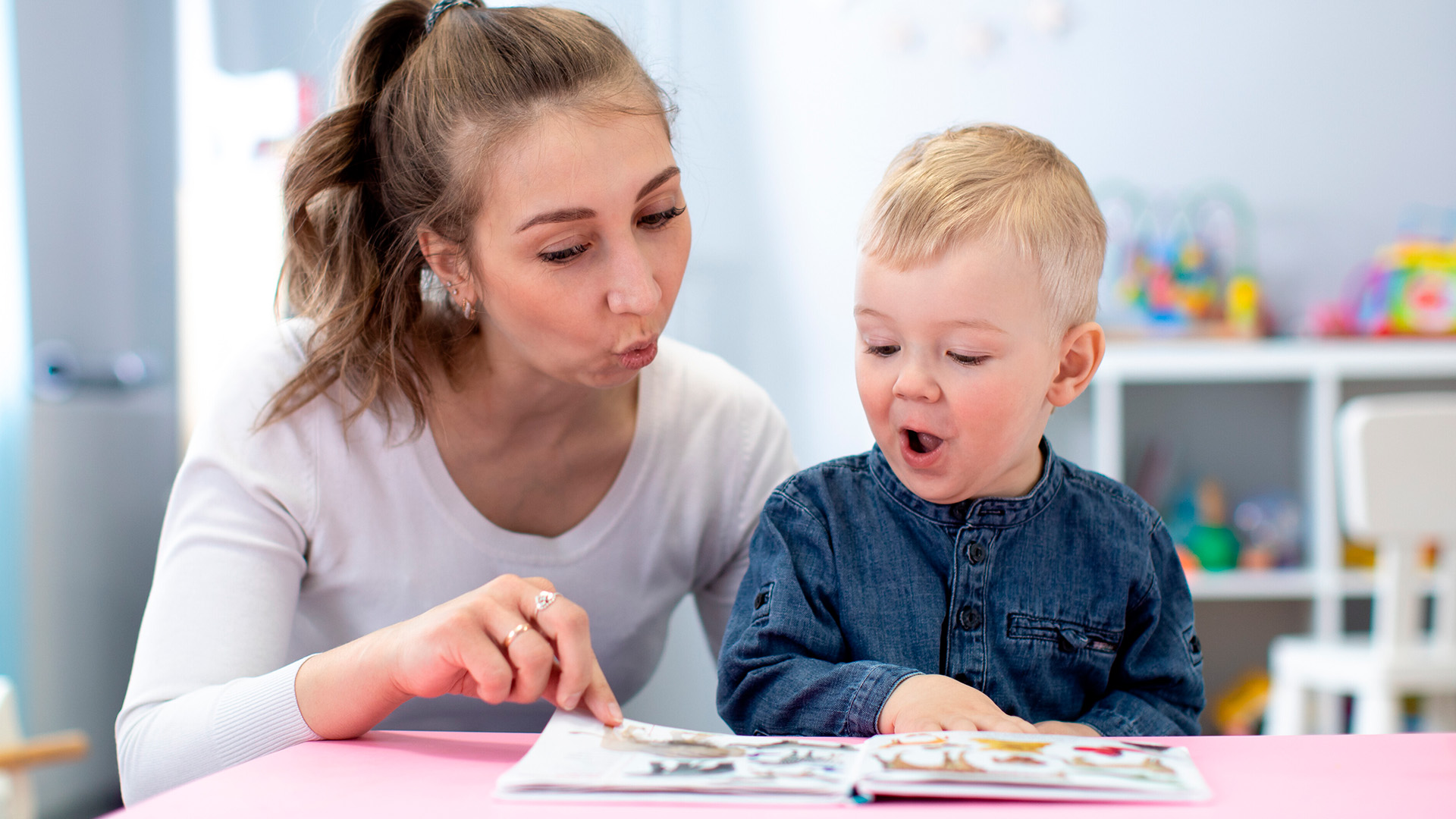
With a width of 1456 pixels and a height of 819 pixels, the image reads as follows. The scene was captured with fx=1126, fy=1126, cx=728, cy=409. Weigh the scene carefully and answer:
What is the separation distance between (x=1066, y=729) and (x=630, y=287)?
48cm

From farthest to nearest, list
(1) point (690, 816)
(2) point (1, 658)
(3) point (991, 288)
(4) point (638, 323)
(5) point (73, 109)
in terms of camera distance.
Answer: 1. (5) point (73, 109)
2. (2) point (1, 658)
3. (4) point (638, 323)
4. (3) point (991, 288)
5. (1) point (690, 816)

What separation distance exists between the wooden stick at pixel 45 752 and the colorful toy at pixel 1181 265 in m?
2.77

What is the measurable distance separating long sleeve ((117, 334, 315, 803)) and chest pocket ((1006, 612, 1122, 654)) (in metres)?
0.53

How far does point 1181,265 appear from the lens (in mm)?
2834

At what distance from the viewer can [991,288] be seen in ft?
2.71

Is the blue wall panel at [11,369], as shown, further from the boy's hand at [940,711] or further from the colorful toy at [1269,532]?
the colorful toy at [1269,532]

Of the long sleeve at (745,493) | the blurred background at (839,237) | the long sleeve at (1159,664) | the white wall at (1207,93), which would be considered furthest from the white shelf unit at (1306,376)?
the long sleeve at (1159,664)

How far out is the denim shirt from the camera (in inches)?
34.5

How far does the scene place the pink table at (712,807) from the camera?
1.79 ft

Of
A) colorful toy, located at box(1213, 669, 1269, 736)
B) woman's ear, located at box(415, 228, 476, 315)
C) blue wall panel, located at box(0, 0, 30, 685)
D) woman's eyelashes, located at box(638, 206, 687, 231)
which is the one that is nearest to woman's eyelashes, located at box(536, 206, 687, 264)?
woman's eyelashes, located at box(638, 206, 687, 231)

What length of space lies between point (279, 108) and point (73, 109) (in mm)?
485

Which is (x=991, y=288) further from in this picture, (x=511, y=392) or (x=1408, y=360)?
(x=1408, y=360)

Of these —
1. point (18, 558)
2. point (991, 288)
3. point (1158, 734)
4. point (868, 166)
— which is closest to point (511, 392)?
point (991, 288)

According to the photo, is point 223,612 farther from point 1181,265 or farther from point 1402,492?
point 1181,265
